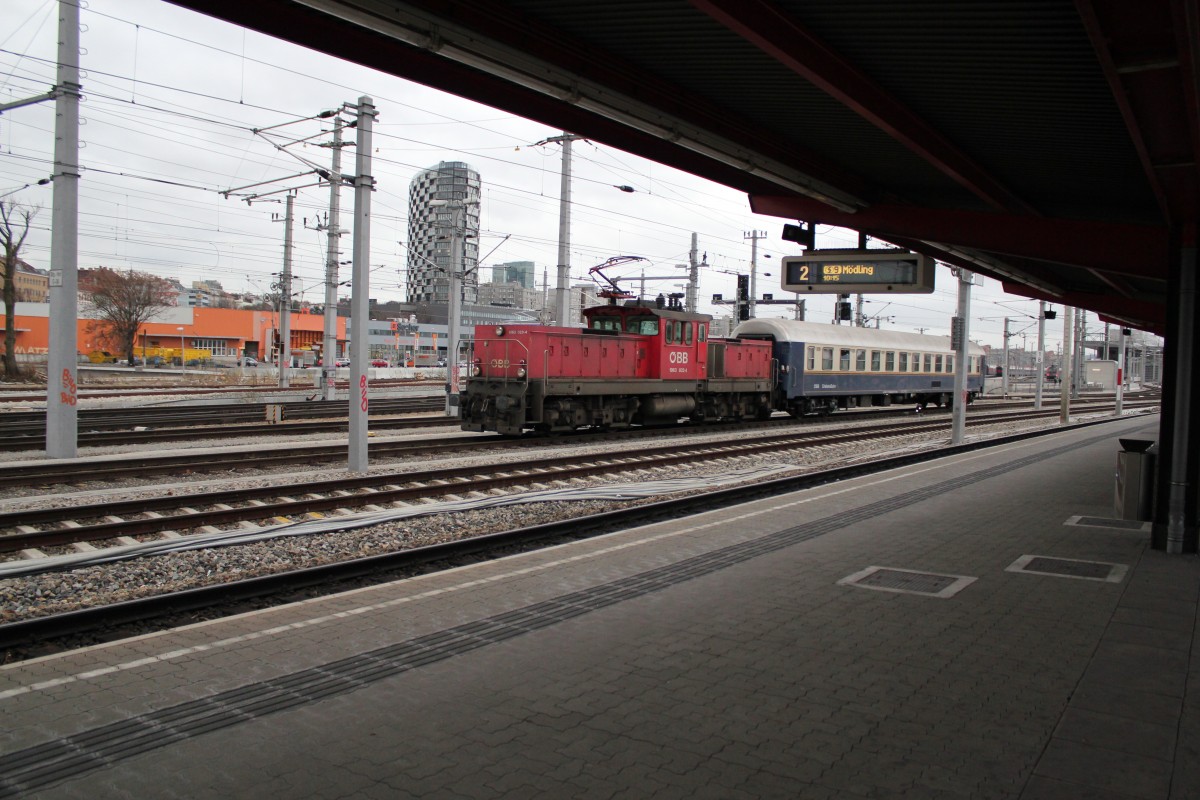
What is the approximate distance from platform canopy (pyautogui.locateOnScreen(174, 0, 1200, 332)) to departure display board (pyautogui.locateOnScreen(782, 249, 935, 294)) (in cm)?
73

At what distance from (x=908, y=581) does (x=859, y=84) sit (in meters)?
4.48

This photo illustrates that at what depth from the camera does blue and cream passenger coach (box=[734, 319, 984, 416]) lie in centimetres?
2872

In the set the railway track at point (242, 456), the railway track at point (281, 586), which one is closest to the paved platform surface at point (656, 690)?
the railway track at point (281, 586)

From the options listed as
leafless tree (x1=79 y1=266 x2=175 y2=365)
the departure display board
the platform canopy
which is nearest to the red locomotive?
the departure display board

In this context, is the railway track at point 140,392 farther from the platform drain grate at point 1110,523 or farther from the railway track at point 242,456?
the platform drain grate at point 1110,523

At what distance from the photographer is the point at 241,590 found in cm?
697

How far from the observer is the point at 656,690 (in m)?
4.95

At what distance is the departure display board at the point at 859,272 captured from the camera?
1100 centimetres

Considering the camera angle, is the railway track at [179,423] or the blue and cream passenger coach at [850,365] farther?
the blue and cream passenger coach at [850,365]

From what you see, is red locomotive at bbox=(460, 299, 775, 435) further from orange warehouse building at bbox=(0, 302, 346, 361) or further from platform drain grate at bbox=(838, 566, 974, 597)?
orange warehouse building at bbox=(0, 302, 346, 361)

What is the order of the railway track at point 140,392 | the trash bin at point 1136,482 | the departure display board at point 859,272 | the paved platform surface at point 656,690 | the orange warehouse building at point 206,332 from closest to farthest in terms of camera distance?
the paved platform surface at point 656,690, the trash bin at point 1136,482, the departure display board at point 859,272, the railway track at point 140,392, the orange warehouse building at point 206,332

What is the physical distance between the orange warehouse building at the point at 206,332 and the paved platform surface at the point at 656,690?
62.9m

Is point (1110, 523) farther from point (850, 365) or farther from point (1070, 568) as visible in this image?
point (850, 365)

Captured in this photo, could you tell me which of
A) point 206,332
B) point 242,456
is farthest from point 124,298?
point 242,456
